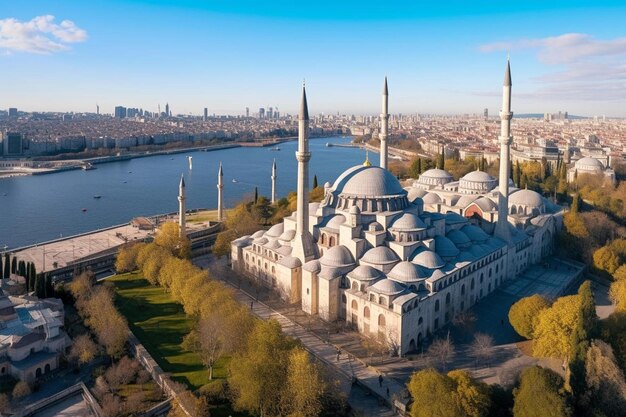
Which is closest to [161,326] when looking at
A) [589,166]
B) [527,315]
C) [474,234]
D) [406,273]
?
[406,273]

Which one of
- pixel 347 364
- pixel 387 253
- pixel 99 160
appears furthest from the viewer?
pixel 99 160

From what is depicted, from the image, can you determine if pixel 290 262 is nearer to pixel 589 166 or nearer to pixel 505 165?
pixel 505 165

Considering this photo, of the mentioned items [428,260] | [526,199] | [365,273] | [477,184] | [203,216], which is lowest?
[203,216]

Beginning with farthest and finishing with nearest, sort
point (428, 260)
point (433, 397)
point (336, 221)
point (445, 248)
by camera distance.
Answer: point (336, 221), point (445, 248), point (428, 260), point (433, 397)

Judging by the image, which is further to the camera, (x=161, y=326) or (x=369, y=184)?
(x=369, y=184)

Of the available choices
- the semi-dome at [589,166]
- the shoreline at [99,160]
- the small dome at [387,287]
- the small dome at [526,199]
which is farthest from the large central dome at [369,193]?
the shoreline at [99,160]

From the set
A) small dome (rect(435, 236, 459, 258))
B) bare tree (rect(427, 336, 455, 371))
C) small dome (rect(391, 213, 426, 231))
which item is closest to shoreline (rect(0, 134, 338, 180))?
small dome (rect(391, 213, 426, 231))

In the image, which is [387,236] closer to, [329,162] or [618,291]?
[618,291]

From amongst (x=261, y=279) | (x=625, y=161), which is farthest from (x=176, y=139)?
(x=261, y=279)
